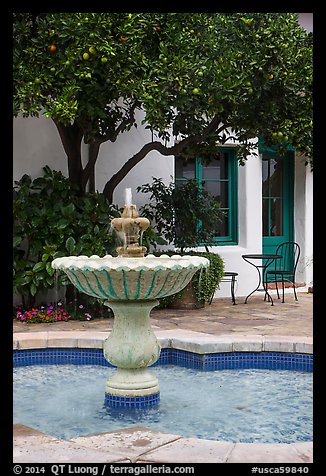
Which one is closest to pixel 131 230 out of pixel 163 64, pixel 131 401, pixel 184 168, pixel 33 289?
pixel 131 401

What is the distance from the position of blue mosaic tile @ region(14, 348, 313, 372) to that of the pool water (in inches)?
3.2

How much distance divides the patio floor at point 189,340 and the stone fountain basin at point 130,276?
99 cm

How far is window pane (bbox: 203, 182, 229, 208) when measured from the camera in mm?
11883

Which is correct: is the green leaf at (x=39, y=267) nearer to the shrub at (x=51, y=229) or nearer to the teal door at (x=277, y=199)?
the shrub at (x=51, y=229)

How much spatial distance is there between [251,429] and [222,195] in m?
7.45

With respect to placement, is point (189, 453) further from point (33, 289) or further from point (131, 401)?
point (33, 289)

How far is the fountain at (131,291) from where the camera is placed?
4.95m

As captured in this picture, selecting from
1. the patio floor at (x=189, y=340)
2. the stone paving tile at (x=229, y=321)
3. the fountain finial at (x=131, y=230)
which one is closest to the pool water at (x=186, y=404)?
the patio floor at (x=189, y=340)

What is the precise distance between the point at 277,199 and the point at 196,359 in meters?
6.58

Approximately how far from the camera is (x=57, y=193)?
9336 millimetres

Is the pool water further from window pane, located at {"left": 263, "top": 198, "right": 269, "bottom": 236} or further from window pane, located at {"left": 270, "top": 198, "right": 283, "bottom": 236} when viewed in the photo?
window pane, located at {"left": 270, "top": 198, "right": 283, "bottom": 236}

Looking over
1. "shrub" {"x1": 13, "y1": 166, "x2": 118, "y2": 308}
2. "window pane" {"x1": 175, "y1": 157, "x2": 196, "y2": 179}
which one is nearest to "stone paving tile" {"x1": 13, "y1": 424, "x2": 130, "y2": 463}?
"shrub" {"x1": 13, "y1": 166, "x2": 118, "y2": 308}
